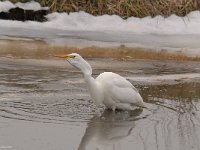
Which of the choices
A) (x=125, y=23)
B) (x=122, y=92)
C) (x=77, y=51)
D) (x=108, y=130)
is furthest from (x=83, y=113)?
(x=125, y=23)

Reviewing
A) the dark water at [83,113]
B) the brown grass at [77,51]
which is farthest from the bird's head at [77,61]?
the brown grass at [77,51]

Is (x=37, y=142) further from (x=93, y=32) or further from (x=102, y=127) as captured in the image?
(x=93, y=32)

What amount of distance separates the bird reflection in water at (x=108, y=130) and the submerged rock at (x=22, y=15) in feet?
27.1

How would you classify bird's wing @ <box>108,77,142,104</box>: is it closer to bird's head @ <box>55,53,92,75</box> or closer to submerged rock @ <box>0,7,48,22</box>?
bird's head @ <box>55,53,92,75</box>

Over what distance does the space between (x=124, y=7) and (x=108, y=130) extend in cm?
957

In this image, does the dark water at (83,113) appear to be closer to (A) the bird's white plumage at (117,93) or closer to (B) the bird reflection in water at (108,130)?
(B) the bird reflection in water at (108,130)

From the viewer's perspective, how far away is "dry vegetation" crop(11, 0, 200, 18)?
51.3 ft

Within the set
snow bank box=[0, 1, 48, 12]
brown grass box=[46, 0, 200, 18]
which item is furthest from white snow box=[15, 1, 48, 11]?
brown grass box=[46, 0, 200, 18]

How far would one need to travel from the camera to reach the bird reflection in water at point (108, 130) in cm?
586

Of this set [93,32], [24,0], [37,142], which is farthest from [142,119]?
[24,0]

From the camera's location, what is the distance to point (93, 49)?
1222 centimetres

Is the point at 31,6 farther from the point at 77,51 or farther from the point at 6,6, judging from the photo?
the point at 77,51

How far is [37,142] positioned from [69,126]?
2.31ft

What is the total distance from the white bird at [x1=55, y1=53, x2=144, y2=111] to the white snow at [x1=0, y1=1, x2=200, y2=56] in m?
5.34
